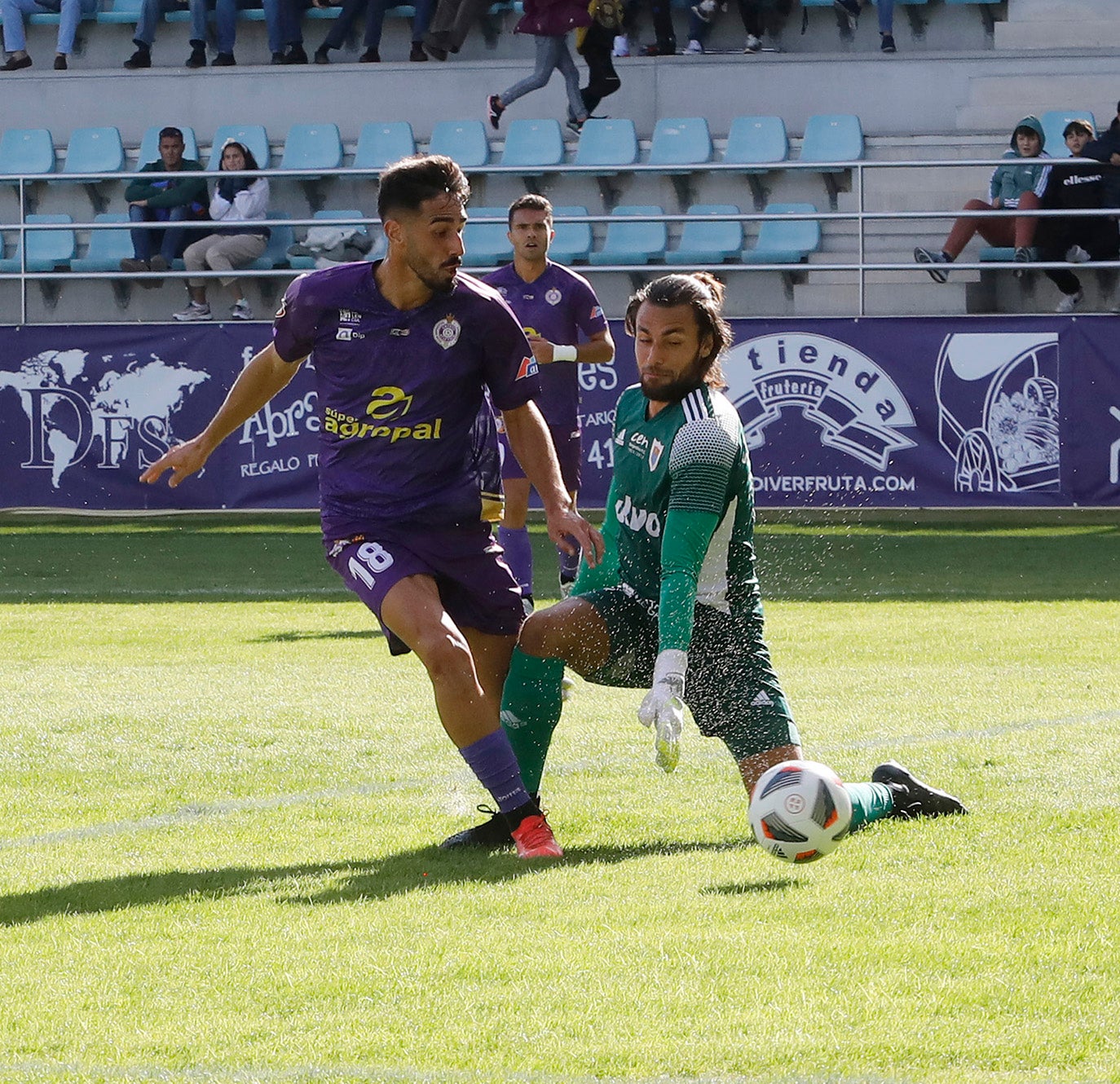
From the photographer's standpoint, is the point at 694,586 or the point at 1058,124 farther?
the point at 1058,124

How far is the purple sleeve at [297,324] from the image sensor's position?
534 centimetres

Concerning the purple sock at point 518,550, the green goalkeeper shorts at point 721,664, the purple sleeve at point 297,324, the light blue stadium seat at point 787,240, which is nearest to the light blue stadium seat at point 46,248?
the light blue stadium seat at point 787,240

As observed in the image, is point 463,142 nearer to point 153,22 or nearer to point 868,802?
point 153,22

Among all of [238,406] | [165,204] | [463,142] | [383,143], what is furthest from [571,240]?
[238,406]

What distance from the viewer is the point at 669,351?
16.7ft

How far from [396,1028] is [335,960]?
52cm

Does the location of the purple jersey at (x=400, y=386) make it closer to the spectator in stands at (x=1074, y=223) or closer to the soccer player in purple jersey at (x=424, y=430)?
the soccer player in purple jersey at (x=424, y=430)

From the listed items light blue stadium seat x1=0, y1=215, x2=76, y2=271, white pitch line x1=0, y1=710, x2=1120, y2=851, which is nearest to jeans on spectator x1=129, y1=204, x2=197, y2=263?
light blue stadium seat x1=0, y1=215, x2=76, y2=271

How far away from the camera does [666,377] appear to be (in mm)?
5109

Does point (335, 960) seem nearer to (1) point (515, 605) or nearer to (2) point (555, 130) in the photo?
(1) point (515, 605)

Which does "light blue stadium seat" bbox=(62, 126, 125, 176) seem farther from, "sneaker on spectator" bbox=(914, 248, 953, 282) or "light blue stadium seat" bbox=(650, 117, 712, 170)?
"sneaker on spectator" bbox=(914, 248, 953, 282)

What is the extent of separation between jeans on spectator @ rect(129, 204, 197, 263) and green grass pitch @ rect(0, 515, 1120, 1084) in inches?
433

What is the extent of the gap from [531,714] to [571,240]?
14763 millimetres

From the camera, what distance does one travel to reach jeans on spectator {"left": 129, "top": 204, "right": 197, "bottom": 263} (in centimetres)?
1983
